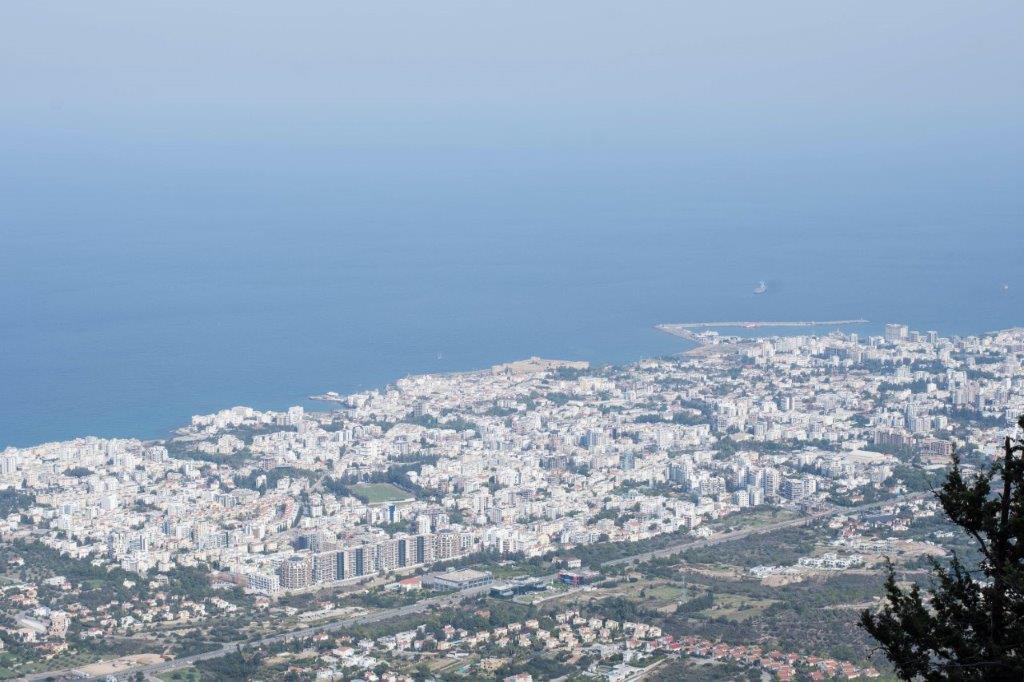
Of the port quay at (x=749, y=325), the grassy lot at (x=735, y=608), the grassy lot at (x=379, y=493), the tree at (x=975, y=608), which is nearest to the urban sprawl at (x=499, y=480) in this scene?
→ the grassy lot at (x=379, y=493)

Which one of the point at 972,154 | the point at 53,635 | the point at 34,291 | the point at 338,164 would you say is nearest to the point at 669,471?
the point at 53,635

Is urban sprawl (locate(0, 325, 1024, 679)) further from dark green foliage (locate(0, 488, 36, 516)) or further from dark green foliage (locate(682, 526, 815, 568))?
dark green foliage (locate(682, 526, 815, 568))

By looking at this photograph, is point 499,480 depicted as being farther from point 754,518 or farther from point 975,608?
point 975,608

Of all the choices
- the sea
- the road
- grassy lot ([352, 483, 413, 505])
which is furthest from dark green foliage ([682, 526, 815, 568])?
the sea

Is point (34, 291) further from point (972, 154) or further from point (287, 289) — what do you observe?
point (972, 154)

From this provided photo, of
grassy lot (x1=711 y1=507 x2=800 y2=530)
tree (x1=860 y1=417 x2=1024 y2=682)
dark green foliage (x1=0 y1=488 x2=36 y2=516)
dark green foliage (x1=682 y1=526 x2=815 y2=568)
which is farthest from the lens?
dark green foliage (x1=0 y1=488 x2=36 y2=516)

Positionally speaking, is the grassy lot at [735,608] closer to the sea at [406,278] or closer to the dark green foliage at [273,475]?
the dark green foliage at [273,475]

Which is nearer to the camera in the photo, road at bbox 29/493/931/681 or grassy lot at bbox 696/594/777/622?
road at bbox 29/493/931/681

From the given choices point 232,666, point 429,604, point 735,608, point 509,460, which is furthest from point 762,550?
point 232,666
